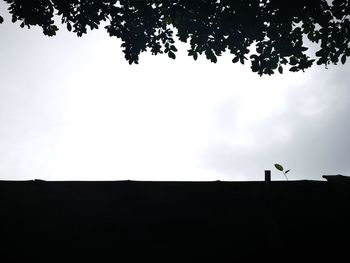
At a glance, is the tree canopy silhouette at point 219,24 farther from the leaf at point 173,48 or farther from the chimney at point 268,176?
the chimney at point 268,176

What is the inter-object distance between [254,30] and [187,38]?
1.27 metres

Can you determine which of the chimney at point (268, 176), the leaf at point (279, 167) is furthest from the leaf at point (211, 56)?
the chimney at point (268, 176)

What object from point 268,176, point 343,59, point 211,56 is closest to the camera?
point 268,176
